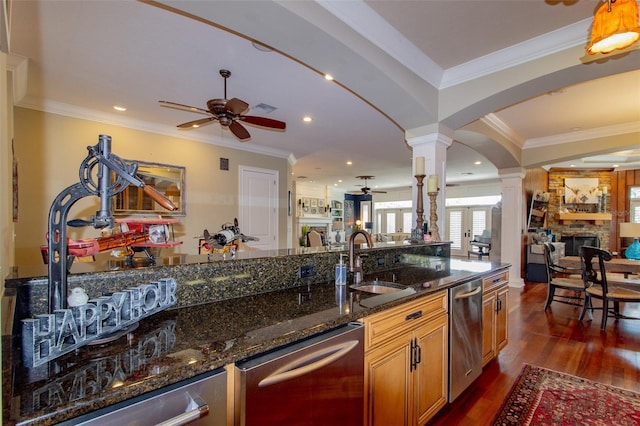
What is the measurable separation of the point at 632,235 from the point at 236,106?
6.62 m

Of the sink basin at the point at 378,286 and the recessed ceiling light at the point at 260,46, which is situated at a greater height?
the recessed ceiling light at the point at 260,46

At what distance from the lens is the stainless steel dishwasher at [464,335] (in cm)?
198

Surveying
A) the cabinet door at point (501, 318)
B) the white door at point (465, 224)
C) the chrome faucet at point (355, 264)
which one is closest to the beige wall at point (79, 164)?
the chrome faucet at point (355, 264)

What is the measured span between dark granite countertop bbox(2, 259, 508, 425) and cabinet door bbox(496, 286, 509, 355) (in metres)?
1.54

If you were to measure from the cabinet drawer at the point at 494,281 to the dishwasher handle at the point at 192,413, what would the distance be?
2204 millimetres

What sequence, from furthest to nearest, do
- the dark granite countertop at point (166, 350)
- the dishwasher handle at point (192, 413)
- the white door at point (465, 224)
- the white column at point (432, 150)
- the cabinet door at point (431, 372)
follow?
the white door at point (465, 224), the white column at point (432, 150), the cabinet door at point (431, 372), the dishwasher handle at point (192, 413), the dark granite countertop at point (166, 350)

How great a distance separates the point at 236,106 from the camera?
289cm

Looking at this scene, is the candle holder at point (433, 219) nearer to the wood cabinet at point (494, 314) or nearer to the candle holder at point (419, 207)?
the candle holder at point (419, 207)

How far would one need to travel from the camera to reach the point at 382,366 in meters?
1.46

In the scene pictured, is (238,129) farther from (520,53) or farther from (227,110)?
(520,53)

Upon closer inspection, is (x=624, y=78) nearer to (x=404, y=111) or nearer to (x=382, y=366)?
(x=404, y=111)

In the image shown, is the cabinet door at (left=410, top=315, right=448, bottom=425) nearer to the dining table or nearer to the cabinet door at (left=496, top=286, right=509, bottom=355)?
the cabinet door at (left=496, top=286, right=509, bottom=355)

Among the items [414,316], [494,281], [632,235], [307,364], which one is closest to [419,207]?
[494,281]

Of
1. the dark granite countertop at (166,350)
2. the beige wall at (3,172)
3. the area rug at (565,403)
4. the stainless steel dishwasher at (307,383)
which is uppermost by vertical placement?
the beige wall at (3,172)
